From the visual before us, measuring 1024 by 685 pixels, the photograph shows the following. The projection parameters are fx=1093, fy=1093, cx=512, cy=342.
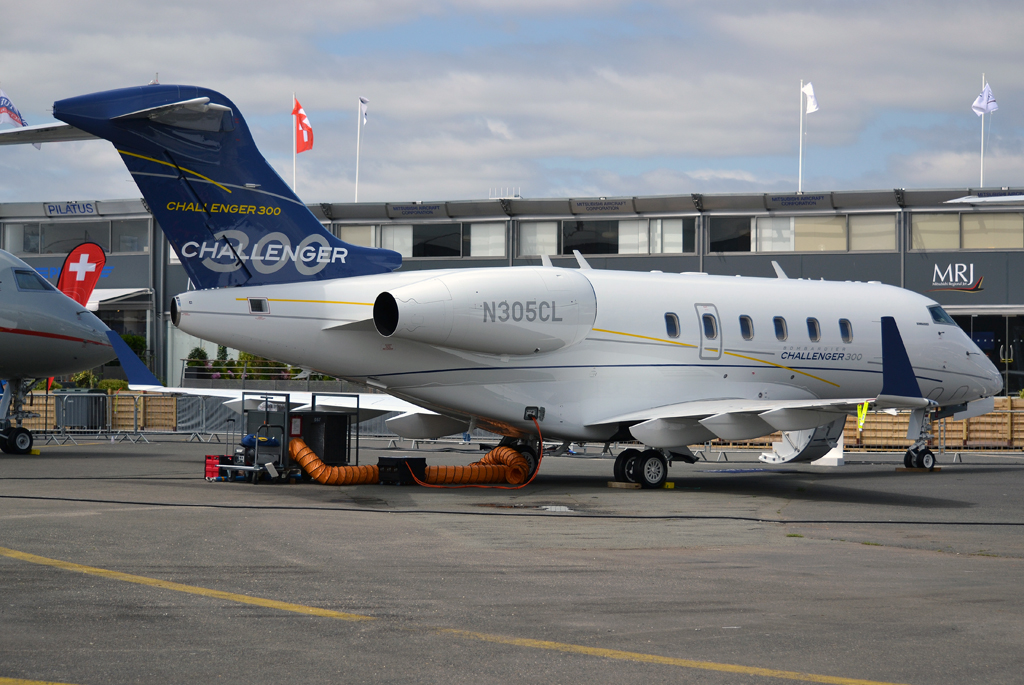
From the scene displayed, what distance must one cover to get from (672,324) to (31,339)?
13.9 meters

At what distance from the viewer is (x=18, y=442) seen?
2441 cm

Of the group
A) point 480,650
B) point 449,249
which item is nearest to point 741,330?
point 480,650

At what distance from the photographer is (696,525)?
13117 mm

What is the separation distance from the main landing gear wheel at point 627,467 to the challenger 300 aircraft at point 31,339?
→ 1274cm

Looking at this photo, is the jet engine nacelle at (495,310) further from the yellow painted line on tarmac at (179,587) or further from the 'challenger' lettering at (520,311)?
the yellow painted line on tarmac at (179,587)

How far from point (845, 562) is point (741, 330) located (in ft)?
32.0

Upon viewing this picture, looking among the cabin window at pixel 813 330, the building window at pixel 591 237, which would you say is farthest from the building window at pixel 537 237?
the cabin window at pixel 813 330

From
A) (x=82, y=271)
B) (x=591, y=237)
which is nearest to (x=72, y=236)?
(x=591, y=237)

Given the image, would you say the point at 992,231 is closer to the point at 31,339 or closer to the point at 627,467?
the point at 627,467

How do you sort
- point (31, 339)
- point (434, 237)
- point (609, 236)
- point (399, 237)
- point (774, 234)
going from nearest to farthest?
point (31, 339) → point (774, 234) → point (609, 236) → point (434, 237) → point (399, 237)

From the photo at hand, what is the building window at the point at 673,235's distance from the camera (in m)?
47.5

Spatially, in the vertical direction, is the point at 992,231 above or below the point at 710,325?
above

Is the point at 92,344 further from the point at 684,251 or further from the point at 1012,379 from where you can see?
the point at 1012,379

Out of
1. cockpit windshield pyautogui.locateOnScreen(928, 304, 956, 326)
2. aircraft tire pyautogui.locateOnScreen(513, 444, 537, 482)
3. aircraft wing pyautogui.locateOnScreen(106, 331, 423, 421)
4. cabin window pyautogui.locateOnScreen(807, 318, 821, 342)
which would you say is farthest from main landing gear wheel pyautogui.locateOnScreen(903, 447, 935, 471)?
aircraft wing pyautogui.locateOnScreen(106, 331, 423, 421)
